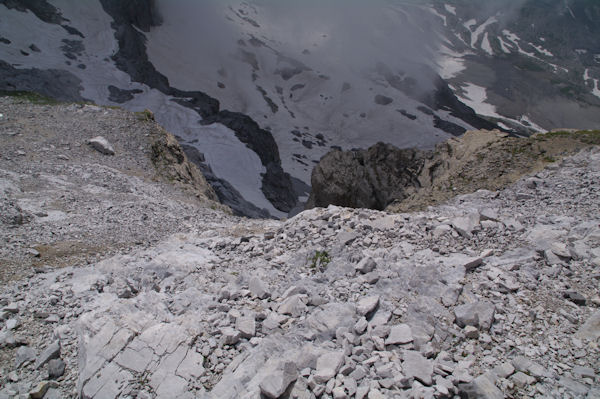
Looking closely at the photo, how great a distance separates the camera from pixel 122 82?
73438mm

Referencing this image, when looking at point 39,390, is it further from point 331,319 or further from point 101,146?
point 101,146

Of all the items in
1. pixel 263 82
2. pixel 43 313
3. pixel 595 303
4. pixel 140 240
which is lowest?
pixel 263 82

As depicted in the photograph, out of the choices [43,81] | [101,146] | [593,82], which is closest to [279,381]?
[101,146]

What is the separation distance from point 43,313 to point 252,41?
132991 millimetres

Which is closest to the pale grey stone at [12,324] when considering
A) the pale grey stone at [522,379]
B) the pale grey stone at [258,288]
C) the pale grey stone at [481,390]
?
the pale grey stone at [258,288]

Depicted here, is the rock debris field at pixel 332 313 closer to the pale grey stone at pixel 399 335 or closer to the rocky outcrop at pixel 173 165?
the pale grey stone at pixel 399 335

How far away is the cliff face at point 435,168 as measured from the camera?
1463 cm

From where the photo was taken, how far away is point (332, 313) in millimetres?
5840

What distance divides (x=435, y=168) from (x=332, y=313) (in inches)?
770

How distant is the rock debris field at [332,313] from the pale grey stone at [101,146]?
9165 mm

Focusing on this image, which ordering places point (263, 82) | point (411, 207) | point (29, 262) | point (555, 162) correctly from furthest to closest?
1. point (263, 82)
2. point (411, 207)
3. point (555, 162)
4. point (29, 262)

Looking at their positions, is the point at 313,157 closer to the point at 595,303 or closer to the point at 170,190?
the point at 170,190

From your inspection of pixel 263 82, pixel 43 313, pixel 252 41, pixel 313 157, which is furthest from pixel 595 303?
pixel 252 41

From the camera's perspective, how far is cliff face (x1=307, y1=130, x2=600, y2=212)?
14633 millimetres
